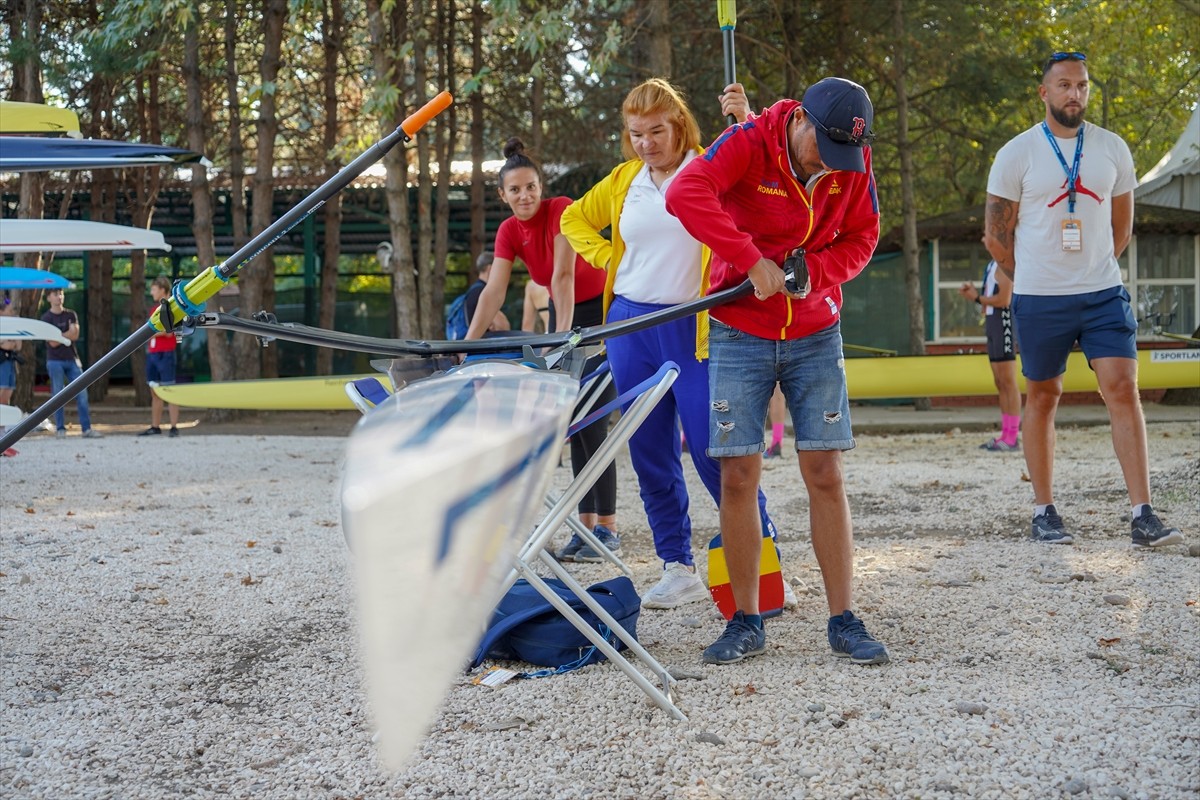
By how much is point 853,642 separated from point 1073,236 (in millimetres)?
2598

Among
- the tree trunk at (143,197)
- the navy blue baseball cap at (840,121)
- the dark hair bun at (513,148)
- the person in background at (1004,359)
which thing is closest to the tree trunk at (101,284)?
the tree trunk at (143,197)

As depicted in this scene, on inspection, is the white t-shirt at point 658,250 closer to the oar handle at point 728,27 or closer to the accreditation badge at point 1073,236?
the oar handle at point 728,27

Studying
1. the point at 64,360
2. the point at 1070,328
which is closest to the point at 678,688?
the point at 1070,328

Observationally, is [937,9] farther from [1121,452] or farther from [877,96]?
[1121,452]

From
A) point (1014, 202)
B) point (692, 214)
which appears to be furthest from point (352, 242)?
point (692, 214)

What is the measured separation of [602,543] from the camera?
5.82m

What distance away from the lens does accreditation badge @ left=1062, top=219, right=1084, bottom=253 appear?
214 inches

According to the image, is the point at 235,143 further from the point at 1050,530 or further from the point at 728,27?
the point at 1050,530

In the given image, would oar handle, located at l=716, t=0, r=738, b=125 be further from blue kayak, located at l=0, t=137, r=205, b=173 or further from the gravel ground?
blue kayak, located at l=0, t=137, r=205, b=173

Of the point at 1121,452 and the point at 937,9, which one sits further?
the point at 937,9

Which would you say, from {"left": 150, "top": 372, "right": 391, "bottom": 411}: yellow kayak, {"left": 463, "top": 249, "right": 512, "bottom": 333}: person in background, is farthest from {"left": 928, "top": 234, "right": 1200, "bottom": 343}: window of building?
{"left": 463, "top": 249, "right": 512, "bottom": 333}: person in background

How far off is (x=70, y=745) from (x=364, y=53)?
18915 mm

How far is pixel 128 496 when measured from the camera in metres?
8.55

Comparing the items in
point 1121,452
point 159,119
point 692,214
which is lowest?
point 1121,452
